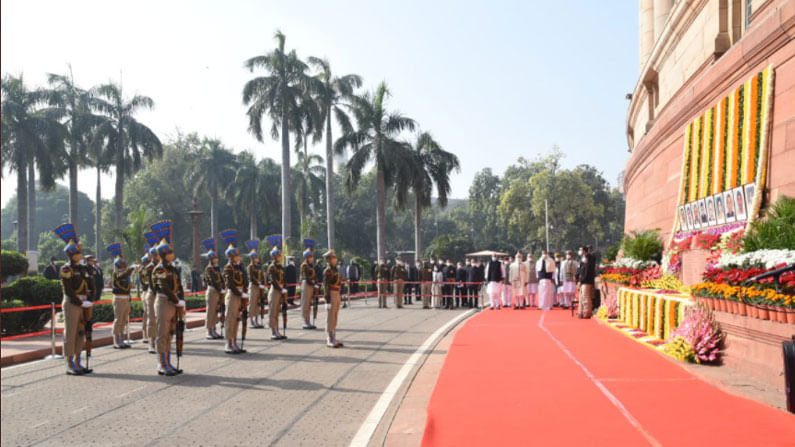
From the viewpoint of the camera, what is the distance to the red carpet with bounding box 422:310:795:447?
598cm

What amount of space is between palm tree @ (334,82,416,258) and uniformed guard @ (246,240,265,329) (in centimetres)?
2133

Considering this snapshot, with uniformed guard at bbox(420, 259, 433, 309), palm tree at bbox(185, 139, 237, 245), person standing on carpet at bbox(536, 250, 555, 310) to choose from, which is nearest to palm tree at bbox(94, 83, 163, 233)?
palm tree at bbox(185, 139, 237, 245)

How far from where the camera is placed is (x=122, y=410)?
296 inches

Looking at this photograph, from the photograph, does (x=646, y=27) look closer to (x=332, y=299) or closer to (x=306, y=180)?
(x=332, y=299)

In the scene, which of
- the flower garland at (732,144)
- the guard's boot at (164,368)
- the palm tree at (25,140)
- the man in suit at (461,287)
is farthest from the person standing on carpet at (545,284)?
the palm tree at (25,140)

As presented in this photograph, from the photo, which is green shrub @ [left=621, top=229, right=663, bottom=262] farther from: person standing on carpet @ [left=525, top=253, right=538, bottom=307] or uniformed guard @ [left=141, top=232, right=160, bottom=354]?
uniformed guard @ [left=141, top=232, right=160, bottom=354]

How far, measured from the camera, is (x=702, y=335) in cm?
962

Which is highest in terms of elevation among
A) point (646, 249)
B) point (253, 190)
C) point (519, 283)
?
point (253, 190)

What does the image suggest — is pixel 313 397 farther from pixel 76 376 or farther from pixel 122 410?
pixel 76 376

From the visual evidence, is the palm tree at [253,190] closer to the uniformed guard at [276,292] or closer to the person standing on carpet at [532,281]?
the person standing on carpet at [532,281]

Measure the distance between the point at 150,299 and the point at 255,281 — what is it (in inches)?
106

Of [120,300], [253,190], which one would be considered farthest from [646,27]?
Answer: [253,190]

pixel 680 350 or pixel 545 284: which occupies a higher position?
pixel 680 350

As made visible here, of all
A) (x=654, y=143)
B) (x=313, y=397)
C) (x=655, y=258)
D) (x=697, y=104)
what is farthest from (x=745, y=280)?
(x=654, y=143)
